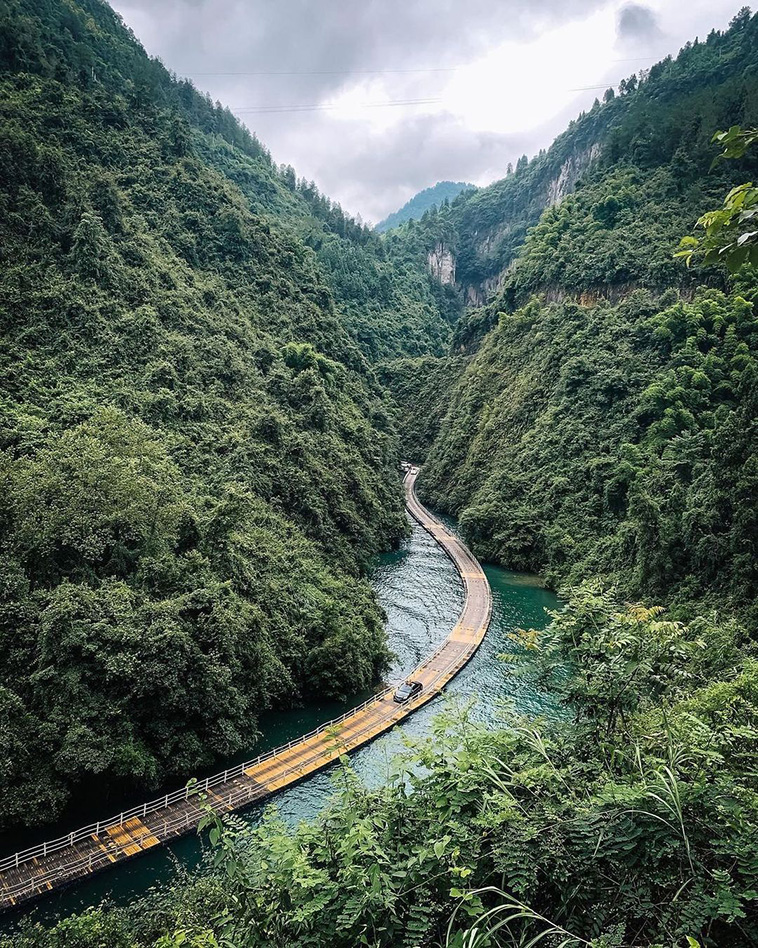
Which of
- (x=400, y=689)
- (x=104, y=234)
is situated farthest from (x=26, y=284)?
(x=400, y=689)

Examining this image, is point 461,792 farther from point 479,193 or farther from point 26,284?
point 479,193

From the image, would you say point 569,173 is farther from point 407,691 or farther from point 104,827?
point 104,827

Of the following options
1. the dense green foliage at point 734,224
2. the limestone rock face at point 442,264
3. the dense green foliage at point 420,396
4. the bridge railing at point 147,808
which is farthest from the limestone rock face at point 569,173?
the dense green foliage at point 734,224

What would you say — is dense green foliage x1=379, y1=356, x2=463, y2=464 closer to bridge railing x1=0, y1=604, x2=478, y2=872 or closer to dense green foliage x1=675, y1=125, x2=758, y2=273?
bridge railing x1=0, y1=604, x2=478, y2=872

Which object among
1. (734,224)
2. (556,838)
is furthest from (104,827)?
(734,224)

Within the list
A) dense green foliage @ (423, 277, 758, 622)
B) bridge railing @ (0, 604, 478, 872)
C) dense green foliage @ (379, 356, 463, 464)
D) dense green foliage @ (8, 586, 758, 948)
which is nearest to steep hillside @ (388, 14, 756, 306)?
dense green foliage @ (423, 277, 758, 622)

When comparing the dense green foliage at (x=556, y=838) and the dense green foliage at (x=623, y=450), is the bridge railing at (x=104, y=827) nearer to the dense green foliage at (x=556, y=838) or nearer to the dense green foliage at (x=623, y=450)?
the dense green foliage at (x=556, y=838)
